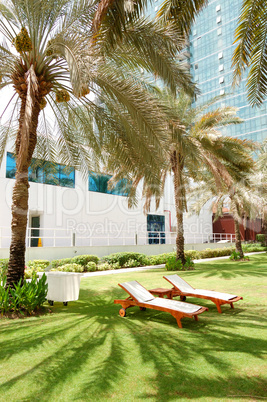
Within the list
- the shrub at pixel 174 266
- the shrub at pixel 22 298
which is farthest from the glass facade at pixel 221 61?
the shrub at pixel 22 298

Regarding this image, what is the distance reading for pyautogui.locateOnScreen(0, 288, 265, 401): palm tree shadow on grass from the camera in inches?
137

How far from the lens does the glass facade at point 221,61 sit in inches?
2586

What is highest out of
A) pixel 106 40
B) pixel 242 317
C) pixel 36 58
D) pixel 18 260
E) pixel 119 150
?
pixel 36 58

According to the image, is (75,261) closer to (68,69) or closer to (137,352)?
(68,69)

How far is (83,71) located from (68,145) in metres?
5.87

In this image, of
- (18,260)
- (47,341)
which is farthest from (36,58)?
(47,341)

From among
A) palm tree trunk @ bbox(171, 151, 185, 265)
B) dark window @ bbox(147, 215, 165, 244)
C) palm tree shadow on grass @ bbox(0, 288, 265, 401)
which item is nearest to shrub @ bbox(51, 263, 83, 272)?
palm tree trunk @ bbox(171, 151, 185, 265)

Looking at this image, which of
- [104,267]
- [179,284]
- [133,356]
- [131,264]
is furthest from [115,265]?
[133,356]

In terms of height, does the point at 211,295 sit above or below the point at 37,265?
below

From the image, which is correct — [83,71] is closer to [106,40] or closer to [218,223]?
[106,40]

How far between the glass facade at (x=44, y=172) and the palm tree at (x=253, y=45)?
739cm

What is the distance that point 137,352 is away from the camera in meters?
4.55

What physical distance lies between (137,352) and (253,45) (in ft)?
21.3

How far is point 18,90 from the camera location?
7770 mm
